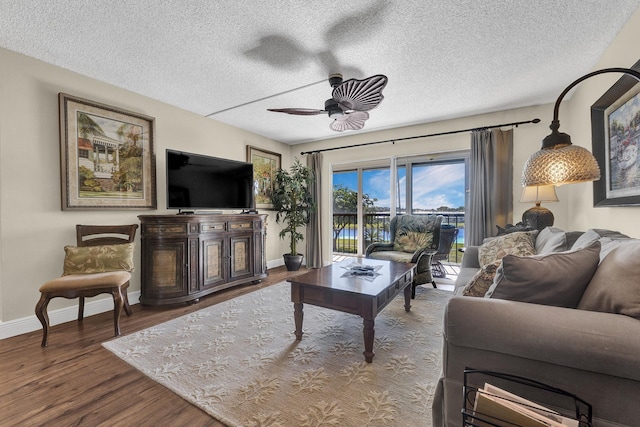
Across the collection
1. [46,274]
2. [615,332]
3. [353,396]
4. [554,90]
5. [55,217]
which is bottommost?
[353,396]

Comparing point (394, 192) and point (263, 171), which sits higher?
point (263, 171)

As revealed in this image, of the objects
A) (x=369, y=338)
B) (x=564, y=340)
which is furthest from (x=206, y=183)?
(x=564, y=340)

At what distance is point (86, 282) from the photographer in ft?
6.99

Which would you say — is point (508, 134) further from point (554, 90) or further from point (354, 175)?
point (354, 175)

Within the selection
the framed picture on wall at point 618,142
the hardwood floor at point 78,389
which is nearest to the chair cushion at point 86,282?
the hardwood floor at point 78,389

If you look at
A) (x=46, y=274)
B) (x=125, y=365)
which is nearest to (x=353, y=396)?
(x=125, y=365)

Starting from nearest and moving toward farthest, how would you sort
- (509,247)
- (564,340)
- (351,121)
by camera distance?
(564,340) → (509,247) → (351,121)

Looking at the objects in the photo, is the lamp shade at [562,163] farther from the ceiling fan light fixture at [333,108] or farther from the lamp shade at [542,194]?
the lamp shade at [542,194]

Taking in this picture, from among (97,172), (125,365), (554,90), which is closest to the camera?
(125,365)

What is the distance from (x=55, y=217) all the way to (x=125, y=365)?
1711 millimetres

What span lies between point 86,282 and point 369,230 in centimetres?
409

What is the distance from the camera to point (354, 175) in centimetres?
496

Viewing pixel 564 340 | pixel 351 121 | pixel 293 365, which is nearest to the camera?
pixel 564 340

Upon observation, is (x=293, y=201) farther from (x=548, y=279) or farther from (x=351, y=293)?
(x=548, y=279)
